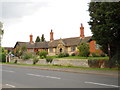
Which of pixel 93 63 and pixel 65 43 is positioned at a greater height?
pixel 65 43

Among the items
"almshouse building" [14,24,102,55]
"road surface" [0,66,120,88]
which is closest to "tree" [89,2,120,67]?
"road surface" [0,66,120,88]

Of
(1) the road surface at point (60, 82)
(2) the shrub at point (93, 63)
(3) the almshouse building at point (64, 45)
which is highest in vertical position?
(3) the almshouse building at point (64, 45)

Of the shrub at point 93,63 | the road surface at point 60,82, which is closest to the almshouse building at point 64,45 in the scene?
the shrub at point 93,63

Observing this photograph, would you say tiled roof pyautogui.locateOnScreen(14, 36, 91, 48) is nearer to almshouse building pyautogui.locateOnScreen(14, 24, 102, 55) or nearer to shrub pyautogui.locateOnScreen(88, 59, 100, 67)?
almshouse building pyautogui.locateOnScreen(14, 24, 102, 55)

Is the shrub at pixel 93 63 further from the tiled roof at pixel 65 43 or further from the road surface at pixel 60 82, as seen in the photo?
the tiled roof at pixel 65 43

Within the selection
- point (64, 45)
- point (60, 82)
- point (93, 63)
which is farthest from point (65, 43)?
point (60, 82)

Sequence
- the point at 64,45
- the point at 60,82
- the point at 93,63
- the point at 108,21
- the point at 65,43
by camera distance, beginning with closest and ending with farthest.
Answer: the point at 60,82 < the point at 108,21 < the point at 93,63 < the point at 64,45 < the point at 65,43

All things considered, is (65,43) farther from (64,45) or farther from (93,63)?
(93,63)

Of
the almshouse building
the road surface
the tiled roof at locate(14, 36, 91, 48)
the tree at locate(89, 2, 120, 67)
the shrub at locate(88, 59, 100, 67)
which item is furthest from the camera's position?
the tiled roof at locate(14, 36, 91, 48)

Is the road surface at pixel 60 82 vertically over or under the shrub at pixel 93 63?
under

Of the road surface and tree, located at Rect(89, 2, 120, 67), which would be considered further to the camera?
tree, located at Rect(89, 2, 120, 67)

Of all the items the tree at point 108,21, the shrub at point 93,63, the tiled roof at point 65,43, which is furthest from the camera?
the tiled roof at point 65,43

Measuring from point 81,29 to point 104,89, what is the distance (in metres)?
38.7

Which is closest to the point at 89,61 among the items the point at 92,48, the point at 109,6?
the point at 109,6
